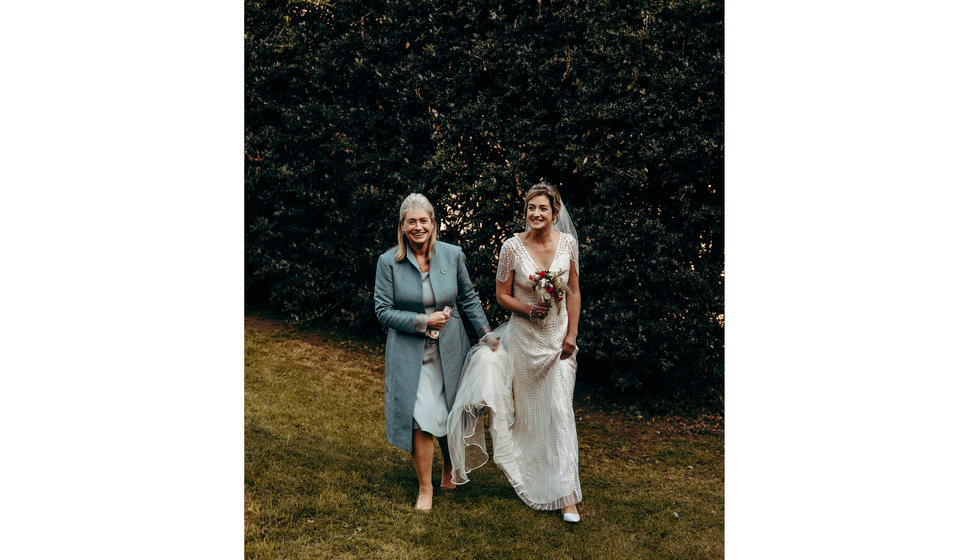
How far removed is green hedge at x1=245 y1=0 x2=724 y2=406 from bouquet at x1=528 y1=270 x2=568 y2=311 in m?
1.67

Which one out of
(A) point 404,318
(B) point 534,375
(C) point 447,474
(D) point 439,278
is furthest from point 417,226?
(C) point 447,474

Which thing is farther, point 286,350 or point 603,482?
point 286,350

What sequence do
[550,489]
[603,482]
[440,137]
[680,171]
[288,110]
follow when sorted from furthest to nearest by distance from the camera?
[288,110] → [440,137] → [680,171] → [603,482] → [550,489]

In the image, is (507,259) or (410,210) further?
(507,259)

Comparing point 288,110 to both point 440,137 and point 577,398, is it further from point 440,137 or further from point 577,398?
point 577,398

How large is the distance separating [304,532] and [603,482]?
2.22 m

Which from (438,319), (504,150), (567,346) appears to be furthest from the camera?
(504,150)

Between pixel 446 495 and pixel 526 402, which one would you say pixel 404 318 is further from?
pixel 446 495

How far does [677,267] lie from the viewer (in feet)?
18.3

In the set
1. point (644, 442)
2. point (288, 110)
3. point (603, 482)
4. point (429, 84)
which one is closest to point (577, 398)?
point (644, 442)

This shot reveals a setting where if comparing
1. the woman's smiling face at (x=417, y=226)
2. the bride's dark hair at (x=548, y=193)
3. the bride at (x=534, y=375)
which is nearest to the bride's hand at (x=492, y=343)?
the bride at (x=534, y=375)

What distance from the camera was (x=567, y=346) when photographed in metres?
4.20

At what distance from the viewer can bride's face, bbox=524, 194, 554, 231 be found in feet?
13.3

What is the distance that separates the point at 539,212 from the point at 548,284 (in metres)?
0.46
